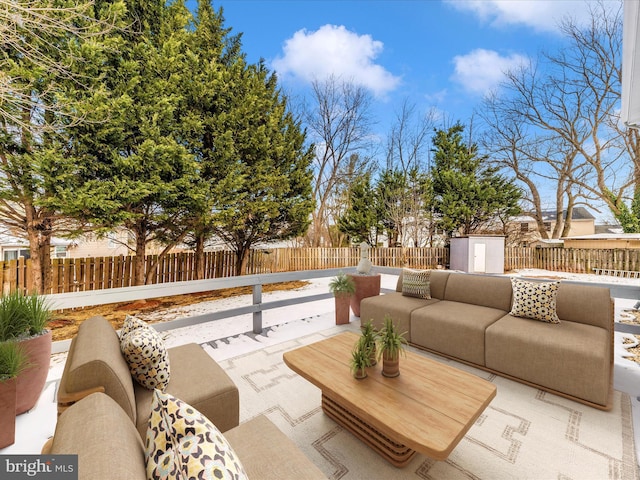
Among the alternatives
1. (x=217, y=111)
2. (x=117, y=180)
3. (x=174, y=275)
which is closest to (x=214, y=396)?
(x=117, y=180)

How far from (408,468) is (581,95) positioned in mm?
15809

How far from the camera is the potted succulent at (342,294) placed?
4.14 meters

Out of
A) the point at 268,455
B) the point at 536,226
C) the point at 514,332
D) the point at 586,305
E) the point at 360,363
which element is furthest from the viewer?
the point at 536,226

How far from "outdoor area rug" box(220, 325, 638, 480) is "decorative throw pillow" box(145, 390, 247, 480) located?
3.74ft

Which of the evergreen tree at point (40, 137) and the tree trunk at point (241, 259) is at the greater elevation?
the evergreen tree at point (40, 137)

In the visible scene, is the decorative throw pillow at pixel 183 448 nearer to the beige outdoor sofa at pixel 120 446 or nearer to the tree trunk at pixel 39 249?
the beige outdoor sofa at pixel 120 446

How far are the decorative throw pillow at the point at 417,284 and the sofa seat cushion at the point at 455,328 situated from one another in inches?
13.0

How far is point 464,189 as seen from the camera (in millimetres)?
11297

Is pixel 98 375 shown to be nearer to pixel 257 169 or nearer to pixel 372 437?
pixel 372 437

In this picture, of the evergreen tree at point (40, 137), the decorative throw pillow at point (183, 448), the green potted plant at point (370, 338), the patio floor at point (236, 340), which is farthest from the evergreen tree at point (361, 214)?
the decorative throw pillow at point (183, 448)

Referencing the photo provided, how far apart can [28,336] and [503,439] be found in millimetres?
3595

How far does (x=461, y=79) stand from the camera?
37.1ft

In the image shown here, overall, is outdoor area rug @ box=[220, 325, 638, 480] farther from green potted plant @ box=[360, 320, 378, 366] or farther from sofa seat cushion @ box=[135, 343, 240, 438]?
green potted plant @ box=[360, 320, 378, 366]

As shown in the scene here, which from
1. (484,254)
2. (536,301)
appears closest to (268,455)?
(536,301)
